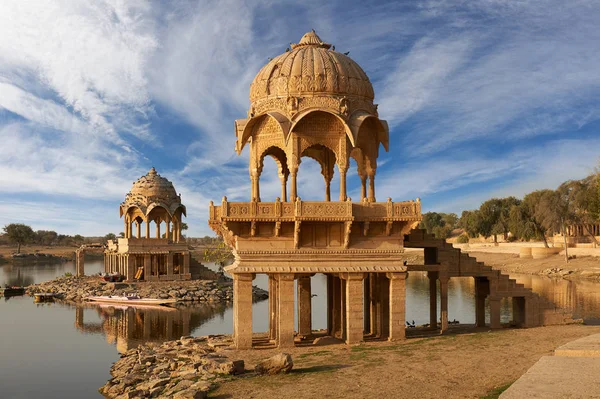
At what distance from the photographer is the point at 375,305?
72.0 feet

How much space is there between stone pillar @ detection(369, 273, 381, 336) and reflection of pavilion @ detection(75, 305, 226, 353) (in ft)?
44.5

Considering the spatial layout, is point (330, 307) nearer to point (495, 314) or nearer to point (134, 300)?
point (495, 314)

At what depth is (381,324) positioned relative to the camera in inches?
835

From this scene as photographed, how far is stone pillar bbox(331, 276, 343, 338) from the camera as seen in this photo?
2258 cm

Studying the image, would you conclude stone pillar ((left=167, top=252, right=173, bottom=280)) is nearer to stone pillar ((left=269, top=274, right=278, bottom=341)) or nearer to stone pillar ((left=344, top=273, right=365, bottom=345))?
stone pillar ((left=269, top=274, right=278, bottom=341))

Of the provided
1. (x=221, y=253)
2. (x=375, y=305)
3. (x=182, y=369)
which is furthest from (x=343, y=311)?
(x=221, y=253)

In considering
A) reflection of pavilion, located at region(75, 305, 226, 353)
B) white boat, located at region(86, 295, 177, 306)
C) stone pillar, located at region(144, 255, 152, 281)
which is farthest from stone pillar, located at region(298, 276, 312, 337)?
stone pillar, located at region(144, 255, 152, 281)

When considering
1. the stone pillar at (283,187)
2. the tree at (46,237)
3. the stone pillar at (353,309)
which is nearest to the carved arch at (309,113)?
the stone pillar at (283,187)

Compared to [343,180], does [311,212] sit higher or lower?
lower

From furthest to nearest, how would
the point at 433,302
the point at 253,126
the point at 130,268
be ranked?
the point at 130,268
the point at 433,302
the point at 253,126

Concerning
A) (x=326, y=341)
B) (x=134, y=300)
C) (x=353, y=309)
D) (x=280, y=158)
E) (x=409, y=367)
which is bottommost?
(x=134, y=300)

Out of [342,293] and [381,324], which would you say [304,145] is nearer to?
[342,293]

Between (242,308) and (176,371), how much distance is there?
2.89 meters

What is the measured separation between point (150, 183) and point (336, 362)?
43.6 metres
